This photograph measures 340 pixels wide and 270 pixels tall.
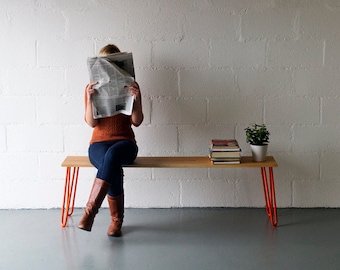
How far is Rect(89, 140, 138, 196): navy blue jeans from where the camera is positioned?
9.92ft

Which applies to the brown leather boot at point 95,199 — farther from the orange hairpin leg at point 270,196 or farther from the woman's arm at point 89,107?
the orange hairpin leg at point 270,196

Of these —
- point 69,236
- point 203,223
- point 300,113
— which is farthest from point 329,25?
point 69,236

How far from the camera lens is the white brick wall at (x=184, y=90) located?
135 inches

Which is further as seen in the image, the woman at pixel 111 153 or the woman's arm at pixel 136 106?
the woman's arm at pixel 136 106

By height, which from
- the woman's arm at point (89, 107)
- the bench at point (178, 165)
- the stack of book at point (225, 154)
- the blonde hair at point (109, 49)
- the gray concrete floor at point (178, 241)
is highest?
the blonde hair at point (109, 49)

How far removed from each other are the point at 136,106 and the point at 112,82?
213 millimetres

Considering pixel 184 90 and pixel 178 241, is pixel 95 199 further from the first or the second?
pixel 184 90

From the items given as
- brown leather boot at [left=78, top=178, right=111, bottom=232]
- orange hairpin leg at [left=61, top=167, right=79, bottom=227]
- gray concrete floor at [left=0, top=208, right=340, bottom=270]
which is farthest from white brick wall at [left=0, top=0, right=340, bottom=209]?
brown leather boot at [left=78, top=178, right=111, bottom=232]

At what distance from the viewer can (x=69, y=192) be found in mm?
3533

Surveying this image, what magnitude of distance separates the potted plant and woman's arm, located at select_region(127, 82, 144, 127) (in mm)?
709

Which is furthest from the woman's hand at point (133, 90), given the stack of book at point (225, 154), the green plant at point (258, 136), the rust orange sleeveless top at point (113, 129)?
the green plant at point (258, 136)

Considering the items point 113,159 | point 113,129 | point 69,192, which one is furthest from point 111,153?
point 69,192

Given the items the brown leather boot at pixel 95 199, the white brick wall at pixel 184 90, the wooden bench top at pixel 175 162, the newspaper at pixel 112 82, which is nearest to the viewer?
the brown leather boot at pixel 95 199

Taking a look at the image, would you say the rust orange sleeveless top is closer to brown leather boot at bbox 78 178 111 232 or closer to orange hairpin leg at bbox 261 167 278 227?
brown leather boot at bbox 78 178 111 232
